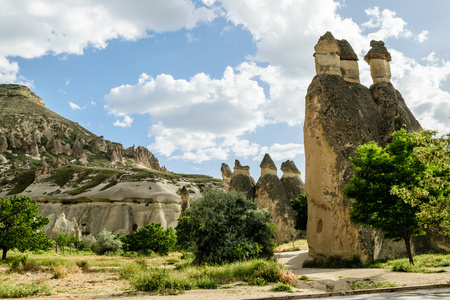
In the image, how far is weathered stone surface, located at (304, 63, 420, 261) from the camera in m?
19.5

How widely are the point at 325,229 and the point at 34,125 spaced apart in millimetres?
124622

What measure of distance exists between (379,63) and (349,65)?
2535 mm

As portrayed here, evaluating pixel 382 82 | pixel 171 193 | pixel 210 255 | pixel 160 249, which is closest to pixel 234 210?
pixel 210 255

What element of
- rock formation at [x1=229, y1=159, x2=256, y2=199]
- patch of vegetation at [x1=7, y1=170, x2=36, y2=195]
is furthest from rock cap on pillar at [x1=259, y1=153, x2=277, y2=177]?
patch of vegetation at [x1=7, y1=170, x2=36, y2=195]

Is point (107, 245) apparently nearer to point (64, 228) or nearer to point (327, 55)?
point (64, 228)

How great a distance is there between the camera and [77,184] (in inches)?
3199

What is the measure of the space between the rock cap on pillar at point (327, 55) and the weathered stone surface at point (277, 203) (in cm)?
2182

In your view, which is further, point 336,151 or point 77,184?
point 77,184

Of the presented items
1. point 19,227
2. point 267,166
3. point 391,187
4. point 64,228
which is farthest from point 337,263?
point 64,228

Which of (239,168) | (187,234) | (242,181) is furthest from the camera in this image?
(239,168)

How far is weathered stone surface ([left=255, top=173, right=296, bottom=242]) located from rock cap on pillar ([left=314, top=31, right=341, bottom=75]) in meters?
21.8

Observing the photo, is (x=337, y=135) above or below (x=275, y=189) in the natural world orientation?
above

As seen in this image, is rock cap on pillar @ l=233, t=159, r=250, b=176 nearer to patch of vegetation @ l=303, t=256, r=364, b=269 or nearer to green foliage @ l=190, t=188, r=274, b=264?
green foliage @ l=190, t=188, r=274, b=264

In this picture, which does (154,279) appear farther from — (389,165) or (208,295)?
(389,165)
